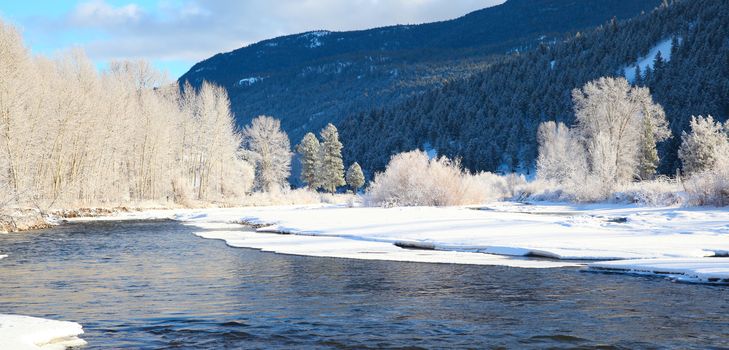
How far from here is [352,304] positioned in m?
10.2

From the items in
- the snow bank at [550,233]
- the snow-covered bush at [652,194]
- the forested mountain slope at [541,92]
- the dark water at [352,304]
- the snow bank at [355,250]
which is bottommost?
the dark water at [352,304]

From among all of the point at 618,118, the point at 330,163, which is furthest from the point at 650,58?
the point at 618,118

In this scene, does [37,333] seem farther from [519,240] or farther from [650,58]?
[650,58]

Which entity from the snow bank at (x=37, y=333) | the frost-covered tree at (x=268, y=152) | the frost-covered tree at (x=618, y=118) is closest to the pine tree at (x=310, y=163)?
the frost-covered tree at (x=268, y=152)

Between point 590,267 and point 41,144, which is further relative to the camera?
point 41,144

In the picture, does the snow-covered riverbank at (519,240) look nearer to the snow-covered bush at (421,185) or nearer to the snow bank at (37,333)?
the snow bank at (37,333)

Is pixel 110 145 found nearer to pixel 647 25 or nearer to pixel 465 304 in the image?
pixel 465 304

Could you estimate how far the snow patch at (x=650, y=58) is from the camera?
10962cm

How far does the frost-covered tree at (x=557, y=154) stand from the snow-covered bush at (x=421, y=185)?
1165cm

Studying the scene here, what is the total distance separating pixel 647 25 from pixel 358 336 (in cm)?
13473

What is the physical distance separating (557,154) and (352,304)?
6528 cm

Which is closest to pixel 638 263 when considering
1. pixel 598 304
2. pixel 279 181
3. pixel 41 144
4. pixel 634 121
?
pixel 598 304

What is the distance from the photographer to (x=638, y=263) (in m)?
13.4

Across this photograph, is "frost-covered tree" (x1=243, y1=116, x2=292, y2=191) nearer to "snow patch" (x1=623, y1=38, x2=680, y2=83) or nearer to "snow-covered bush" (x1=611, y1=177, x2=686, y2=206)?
"snow-covered bush" (x1=611, y1=177, x2=686, y2=206)
